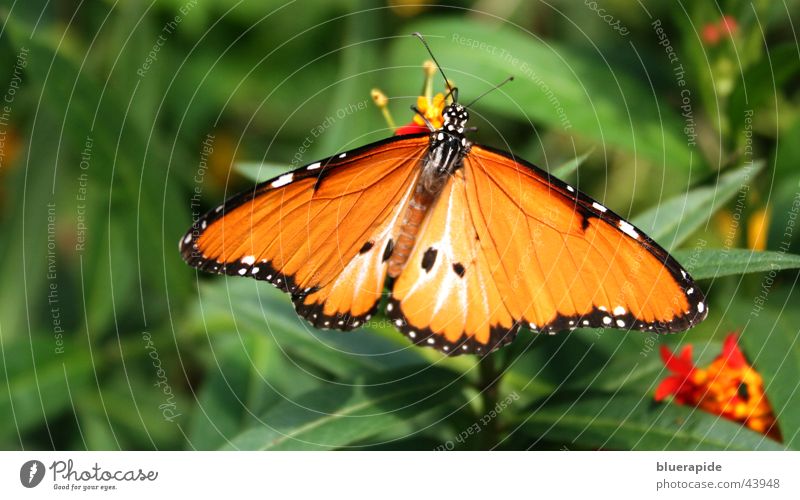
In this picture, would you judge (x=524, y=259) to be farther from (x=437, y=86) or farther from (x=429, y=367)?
(x=437, y=86)

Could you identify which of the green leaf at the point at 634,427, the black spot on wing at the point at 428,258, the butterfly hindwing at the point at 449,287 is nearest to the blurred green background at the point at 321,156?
the green leaf at the point at 634,427

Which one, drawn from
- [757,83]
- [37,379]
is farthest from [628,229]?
[37,379]

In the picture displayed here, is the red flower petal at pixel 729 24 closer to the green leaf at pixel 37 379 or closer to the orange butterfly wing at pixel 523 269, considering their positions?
the orange butterfly wing at pixel 523 269

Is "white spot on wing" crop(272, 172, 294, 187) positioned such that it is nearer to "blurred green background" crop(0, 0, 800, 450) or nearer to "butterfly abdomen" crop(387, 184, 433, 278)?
"blurred green background" crop(0, 0, 800, 450)

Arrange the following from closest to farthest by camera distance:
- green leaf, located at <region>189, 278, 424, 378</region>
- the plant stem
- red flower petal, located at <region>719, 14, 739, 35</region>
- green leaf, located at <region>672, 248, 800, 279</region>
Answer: green leaf, located at <region>672, 248, 800, 279</region> < the plant stem < green leaf, located at <region>189, 278, 424, 378</region> < red flower petal, located at <region>719, 14, 739, 35</region>

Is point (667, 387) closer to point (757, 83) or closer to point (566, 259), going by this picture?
point (566, 259)

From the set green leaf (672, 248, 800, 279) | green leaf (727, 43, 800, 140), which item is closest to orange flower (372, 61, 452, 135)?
green leaf (672, 248, 800, 279)

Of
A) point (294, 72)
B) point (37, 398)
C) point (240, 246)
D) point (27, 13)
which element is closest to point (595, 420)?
point (240, 246)
